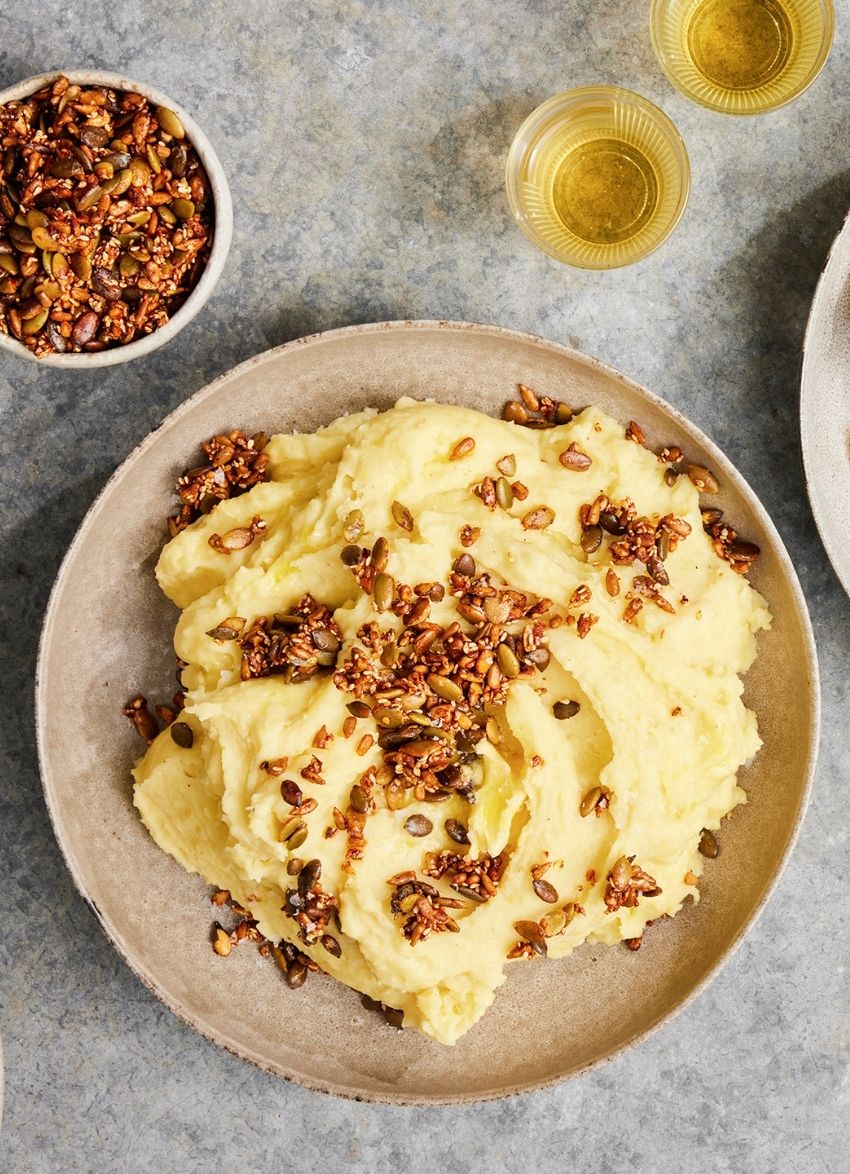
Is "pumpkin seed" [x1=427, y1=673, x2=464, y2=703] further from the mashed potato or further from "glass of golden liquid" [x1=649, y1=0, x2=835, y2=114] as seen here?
"glass of golden liquid" [x1=649, y1=0, x2=835, y2=114]

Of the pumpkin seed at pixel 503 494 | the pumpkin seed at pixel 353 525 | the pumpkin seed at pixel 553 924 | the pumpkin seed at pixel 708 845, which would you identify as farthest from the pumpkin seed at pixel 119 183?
the pumpkin seed at pixel 708 845

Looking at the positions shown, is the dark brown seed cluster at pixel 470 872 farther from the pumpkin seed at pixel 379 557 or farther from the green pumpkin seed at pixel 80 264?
the green pumpkin seed at pixel 80 264

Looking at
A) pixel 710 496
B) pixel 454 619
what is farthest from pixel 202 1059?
pixel 710 496

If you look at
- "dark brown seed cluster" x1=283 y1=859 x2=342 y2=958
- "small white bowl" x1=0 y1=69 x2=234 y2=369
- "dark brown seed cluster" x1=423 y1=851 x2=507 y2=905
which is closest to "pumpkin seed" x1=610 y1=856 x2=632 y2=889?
"dark brown seed cluster" x1=423 y1=851 x2=507 y2=905

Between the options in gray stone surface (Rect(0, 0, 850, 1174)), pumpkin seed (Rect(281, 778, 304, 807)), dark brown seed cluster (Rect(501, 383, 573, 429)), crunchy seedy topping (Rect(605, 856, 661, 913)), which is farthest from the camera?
gray stone surface (Rect(0, 0, 850, 1174))

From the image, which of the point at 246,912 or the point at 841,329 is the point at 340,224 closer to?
the point at 841,329
